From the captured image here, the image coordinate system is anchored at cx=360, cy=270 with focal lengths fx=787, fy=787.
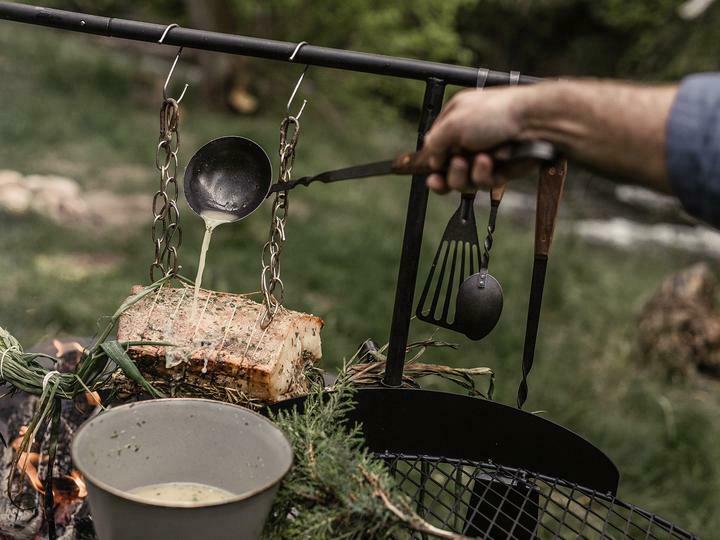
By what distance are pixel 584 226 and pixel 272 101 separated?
13.4 feet

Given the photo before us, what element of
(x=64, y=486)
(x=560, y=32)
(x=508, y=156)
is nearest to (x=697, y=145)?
(x=508, y=156)

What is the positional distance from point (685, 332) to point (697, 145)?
3943mm

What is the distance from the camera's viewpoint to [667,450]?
376 centimetres

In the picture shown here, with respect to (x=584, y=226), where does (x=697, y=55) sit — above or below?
above

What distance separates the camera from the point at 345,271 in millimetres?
5492

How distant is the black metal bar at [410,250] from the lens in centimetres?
178

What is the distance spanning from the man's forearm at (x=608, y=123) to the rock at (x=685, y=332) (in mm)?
3840

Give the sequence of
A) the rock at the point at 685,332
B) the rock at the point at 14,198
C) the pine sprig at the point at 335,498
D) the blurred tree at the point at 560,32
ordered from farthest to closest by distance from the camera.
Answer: the blurred tree at the point at 560,32 < the rock at the point at 14,198 < the rock at the point at 685,332 < the pine sprig at the point at 335,498

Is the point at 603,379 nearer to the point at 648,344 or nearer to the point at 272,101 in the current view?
the point at 648,344

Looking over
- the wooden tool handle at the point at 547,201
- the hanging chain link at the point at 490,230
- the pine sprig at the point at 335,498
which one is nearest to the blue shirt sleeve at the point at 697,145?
the wooden tool handle at the point at 547,201

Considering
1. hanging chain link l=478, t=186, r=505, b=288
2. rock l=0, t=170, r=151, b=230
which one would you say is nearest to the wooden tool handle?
hanging chain link l=478, t=186, r=505, b=288

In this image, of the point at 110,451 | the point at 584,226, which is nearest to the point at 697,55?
the point at 584,226

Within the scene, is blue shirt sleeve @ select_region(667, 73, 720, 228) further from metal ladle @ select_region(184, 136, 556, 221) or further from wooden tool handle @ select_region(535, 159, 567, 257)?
metal ladle @ select_region(184, 136, 556, 221)

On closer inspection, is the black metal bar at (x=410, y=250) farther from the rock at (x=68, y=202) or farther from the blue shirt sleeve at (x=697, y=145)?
the rock at (x=68, y=202)
